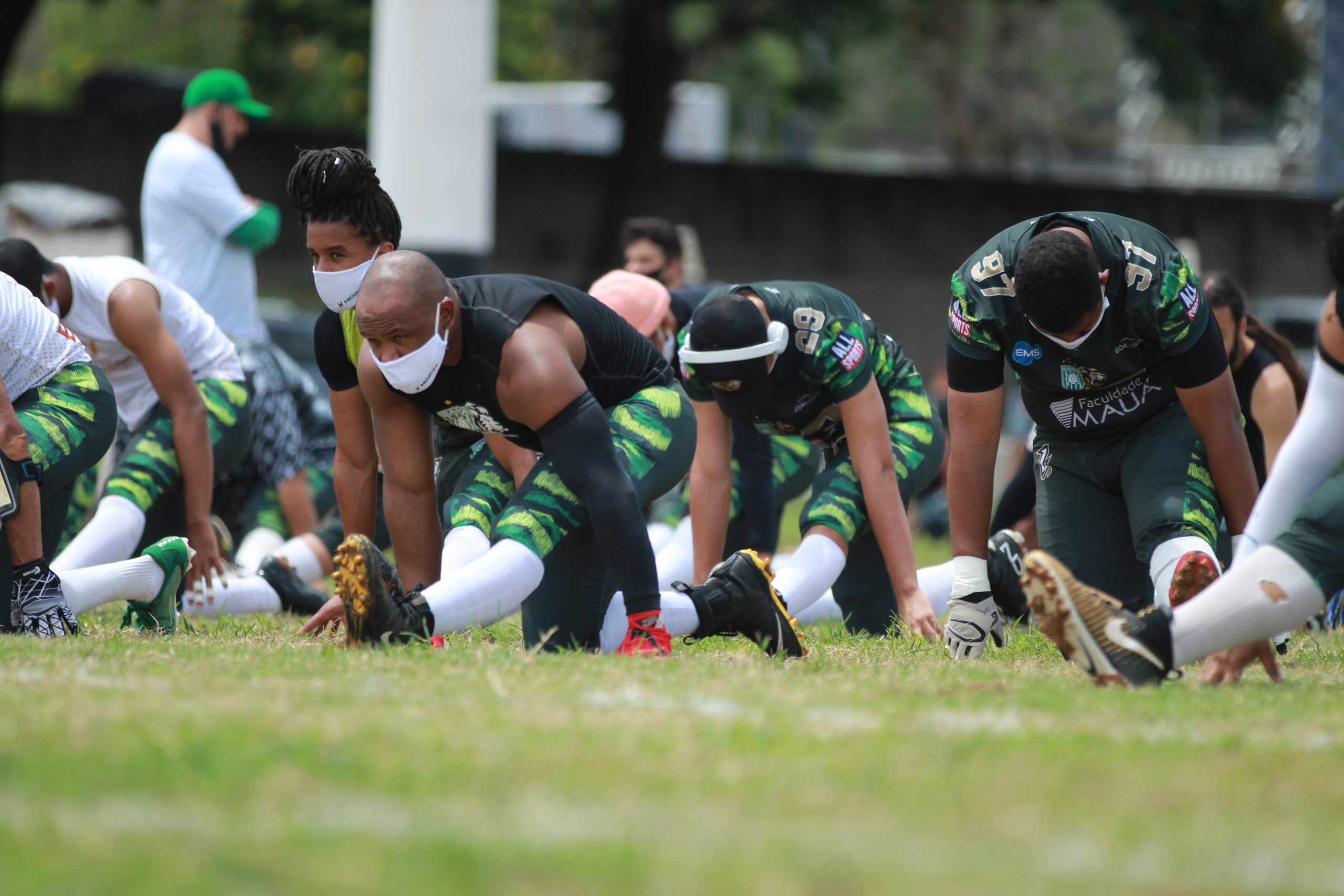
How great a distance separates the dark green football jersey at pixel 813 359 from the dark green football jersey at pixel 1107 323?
0.69m

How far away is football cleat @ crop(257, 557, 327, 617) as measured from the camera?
6773 mm

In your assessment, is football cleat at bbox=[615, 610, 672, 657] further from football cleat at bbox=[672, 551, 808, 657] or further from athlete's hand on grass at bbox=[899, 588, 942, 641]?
athlete's hand on grass at bbox=[899, 588, 942, 641]

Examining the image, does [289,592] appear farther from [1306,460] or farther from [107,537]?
[1306,460]

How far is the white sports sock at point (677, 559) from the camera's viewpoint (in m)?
6.98

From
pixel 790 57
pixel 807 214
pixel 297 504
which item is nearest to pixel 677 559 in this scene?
pixel 297 504

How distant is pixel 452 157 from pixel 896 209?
8.21 metres

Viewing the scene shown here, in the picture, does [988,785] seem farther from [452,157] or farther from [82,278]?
[452,157]

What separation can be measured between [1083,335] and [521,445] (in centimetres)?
185

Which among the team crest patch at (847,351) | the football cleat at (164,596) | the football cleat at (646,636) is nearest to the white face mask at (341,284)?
the football cleat at (164,596)

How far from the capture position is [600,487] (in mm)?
4523

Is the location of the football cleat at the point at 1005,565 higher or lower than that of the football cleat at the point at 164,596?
higher

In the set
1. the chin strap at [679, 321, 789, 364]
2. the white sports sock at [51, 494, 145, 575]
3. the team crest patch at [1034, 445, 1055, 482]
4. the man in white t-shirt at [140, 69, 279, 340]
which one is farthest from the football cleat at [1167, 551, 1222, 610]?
the man in white t-shirt at [140, 69, 279, 340]

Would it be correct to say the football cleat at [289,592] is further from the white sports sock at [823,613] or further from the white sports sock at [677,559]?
the white sports sock at [823,613]

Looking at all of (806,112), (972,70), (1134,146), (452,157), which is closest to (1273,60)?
(806,112)
